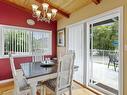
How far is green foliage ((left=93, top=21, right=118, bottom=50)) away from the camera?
2883 mm

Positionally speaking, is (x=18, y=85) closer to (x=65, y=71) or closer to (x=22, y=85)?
(x=22, y=85)

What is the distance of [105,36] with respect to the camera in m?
3.21

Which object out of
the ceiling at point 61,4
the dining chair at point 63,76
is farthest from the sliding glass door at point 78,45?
the dining chair at point 63,76

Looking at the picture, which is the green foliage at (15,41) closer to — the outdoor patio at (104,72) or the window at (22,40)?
the window at (22,40)

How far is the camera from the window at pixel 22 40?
163 inches

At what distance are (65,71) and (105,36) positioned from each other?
1.73 meters

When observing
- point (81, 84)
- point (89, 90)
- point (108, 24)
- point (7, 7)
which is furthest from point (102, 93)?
point (7, 7)

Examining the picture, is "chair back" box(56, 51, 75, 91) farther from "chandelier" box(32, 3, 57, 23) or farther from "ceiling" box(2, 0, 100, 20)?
"ceiling" box(2, 0, 100, 20)

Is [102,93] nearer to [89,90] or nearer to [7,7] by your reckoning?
[89,90]

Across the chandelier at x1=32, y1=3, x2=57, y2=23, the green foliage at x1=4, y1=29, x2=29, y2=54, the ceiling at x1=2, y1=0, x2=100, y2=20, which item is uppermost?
the ceiling at x1=2, y1=0, x2=100, y2=20

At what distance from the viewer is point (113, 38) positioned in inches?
115

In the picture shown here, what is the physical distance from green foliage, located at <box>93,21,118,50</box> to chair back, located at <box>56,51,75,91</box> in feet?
4.57

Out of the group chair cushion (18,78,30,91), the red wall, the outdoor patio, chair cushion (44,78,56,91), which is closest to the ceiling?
the red wall

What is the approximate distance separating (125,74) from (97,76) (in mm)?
1574
